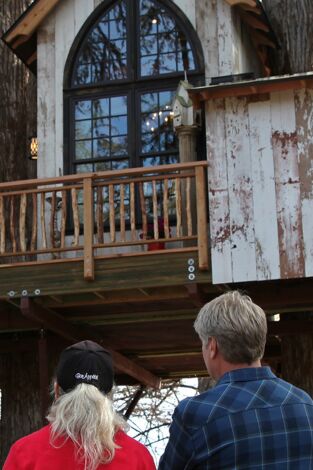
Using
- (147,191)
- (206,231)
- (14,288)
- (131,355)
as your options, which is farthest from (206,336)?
(131,355)

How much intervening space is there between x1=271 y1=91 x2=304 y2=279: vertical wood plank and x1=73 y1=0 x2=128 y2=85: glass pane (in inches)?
104

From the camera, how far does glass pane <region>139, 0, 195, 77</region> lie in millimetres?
10938

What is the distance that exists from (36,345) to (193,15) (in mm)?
4758

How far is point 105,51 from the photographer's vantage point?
11203 mm

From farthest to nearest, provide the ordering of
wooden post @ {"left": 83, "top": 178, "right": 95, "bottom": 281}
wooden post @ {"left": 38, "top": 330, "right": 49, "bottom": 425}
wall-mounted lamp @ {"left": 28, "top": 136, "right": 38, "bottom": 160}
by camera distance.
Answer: wall-mounted lamp @ {"left": 28, "top": 136, "right": 38, "bottom": 160}
wooden post @ {"left": 38, "top": 330, "right": 49, "bottom": 425}
wooden post @ {"left": 83, "top": 178, "right": 95, "bottom": 281}

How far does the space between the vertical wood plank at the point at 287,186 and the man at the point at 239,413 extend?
5.77m

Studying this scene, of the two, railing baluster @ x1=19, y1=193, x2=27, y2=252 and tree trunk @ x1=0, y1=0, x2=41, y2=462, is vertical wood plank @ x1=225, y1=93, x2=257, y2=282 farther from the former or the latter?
tree trunk @ x1=0, y1=0, x2=41, y2=462

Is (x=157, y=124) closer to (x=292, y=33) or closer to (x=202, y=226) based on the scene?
(x=202, y=226)

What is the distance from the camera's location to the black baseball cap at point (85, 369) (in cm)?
338

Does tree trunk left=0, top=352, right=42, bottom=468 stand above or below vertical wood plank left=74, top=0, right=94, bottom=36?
below

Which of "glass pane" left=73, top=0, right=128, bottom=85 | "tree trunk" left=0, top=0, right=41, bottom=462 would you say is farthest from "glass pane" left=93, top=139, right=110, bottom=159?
"tree trunk" left=0, top=0, right=41, bottom=462

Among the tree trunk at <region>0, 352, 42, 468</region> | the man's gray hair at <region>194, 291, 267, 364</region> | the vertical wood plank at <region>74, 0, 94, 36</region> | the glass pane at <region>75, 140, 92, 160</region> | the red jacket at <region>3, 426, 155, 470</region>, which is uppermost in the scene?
the vertical wood plank at <region>74, 0, 94, 36</region>

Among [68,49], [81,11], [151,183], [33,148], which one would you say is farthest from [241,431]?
[33,148]

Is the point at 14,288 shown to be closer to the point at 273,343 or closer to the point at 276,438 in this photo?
the point at 273,343
